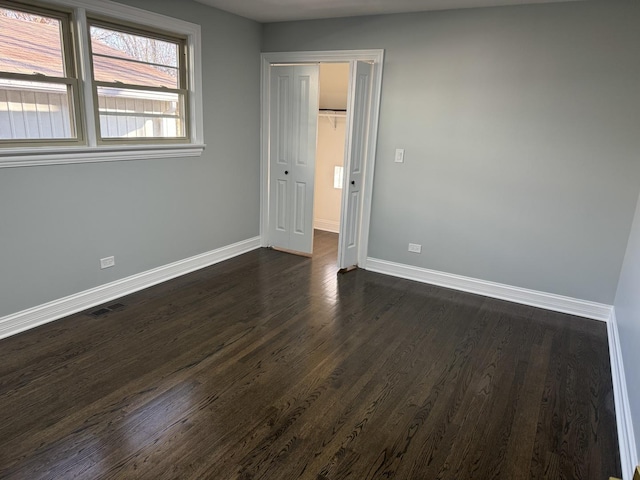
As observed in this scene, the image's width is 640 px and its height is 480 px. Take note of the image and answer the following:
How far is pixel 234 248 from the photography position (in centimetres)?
484

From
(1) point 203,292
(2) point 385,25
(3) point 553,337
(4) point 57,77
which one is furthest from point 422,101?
(4) point 57,77

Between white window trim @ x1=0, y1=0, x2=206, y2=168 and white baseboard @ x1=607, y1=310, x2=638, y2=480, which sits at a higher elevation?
white window trim @ x1=0, y1=0, x2=206, y2=168

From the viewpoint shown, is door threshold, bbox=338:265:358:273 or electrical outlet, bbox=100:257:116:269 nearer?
electrical outlet, bbox=100:257:116:269

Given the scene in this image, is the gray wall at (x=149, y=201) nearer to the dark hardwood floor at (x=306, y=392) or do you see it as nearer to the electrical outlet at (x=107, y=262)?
the electrical outlet at (x=107, y=262)

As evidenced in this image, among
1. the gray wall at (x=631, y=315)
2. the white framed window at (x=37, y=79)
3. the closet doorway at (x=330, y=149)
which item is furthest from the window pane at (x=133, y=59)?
the gray wall at (x=631, y=315)

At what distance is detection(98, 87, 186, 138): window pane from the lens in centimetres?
335

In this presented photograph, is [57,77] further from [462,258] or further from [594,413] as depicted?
[594,413]

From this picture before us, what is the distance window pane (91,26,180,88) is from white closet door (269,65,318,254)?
47.4 inches

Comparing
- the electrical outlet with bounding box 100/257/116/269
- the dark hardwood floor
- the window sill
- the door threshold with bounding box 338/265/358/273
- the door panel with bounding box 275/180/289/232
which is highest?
the window sill

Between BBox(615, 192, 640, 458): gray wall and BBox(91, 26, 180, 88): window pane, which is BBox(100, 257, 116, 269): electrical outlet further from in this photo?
BBox(615, 192, 640, 458): gray wall

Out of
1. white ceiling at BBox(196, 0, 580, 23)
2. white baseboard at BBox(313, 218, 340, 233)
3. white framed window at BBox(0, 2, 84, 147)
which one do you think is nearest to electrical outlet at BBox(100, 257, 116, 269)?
white framed window at BBox(0, 2, 84, 147)

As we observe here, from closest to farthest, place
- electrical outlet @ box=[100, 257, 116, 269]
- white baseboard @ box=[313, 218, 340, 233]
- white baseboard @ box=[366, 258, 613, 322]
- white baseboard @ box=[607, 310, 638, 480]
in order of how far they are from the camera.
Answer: white baseboard @ box=[607, 310, 638, 480] < electrical outlet @ box=[100, 257, 116, 269] < white baseboard @ box=[366, 258, 613, 322] < white baseboard @ box=[313, 218, 340, 233]

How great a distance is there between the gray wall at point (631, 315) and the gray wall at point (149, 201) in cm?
359

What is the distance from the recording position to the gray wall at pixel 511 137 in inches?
130
